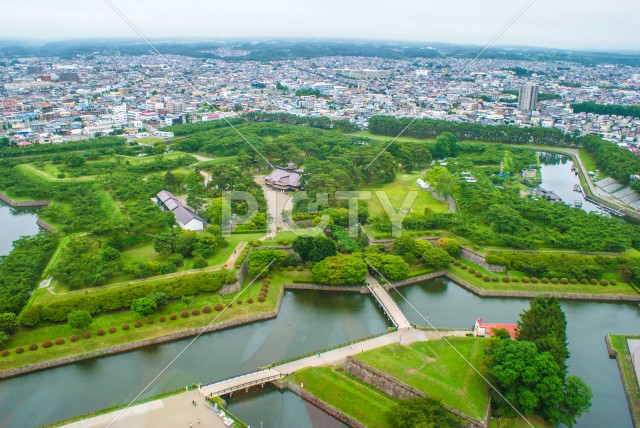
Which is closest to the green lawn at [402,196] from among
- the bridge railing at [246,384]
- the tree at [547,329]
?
the tree at [547,329]

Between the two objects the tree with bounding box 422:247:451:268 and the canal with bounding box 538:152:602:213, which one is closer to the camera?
the tree with bounding box 422:247:451:268

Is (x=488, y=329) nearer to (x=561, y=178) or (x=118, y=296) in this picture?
(x=118, y=296)

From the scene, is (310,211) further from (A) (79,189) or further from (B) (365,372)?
(A) (79,189)

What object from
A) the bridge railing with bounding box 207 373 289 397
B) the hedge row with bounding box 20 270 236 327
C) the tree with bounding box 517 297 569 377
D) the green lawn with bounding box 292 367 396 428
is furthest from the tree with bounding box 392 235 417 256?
the bridge railing with bounding box 207 373 289 397

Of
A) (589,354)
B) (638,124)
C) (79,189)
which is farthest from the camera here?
(638,124)

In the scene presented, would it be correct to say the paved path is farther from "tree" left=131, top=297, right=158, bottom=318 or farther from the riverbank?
the riverbank

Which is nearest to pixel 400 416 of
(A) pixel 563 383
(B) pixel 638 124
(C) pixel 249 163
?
(A) pixel 563 383

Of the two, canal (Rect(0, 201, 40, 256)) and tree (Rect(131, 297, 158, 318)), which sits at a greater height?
tree (Rect(131, 297, 158, 318))
